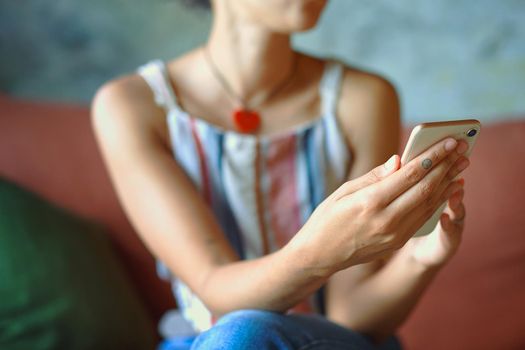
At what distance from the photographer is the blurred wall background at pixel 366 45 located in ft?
3.90

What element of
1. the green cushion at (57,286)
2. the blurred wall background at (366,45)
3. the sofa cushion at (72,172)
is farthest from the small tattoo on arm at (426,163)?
the blurred wall background at (366,45)

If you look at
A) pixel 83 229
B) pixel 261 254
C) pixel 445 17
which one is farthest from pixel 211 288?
pixel 445 17

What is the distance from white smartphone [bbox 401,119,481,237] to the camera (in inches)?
17.8

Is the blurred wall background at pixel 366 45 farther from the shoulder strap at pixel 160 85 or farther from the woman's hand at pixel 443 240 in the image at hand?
the woman's hand at pixel 443 240

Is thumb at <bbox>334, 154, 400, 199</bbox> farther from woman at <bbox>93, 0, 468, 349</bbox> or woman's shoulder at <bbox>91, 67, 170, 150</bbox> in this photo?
woman's shoulder at <bbox>91, 67, 170, 150</bbox>

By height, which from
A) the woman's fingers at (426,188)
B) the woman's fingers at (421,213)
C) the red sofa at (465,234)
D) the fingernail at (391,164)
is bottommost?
the red sofa at (465,234)

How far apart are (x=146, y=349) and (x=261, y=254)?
0.29 meters

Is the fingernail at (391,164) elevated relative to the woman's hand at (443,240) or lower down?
elevated

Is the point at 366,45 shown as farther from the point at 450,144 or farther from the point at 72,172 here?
the point at 450,144

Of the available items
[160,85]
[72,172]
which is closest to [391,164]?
[160,85]

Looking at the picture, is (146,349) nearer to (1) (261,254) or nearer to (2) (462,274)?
(1) (261,254)

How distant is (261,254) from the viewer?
777mm

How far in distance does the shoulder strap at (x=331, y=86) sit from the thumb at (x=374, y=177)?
0.94ft

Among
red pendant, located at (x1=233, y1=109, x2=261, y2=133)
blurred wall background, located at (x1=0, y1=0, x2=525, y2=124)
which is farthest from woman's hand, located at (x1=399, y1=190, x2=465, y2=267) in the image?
blurred wall background, located at (x1=0, y1=0, x2=525, y2=124)
